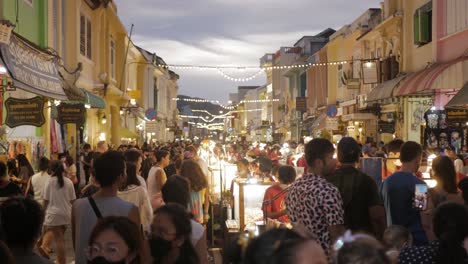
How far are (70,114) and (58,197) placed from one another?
8.11 meters

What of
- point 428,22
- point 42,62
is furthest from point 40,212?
point 428,22

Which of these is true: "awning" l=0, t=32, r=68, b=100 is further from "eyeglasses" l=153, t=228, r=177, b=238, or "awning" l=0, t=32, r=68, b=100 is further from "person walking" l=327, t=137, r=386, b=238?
"eyeglasses" l=153, t=228, r=177, b=238

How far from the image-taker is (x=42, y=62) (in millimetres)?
14867

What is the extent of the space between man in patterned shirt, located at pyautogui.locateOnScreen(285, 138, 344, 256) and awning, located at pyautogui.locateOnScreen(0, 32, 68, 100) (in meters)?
6.85

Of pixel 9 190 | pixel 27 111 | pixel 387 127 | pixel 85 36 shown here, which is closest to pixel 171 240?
pixel 9 190

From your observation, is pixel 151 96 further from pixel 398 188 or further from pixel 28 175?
pixel 398 188

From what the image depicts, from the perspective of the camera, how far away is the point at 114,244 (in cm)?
418

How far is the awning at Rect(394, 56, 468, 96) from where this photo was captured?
18.0m

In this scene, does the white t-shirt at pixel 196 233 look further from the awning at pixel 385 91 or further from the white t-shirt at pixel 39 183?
the awning at pixel 385 91

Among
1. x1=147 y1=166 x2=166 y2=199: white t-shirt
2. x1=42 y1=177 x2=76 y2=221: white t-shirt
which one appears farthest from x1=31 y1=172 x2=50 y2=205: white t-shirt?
x1=147 y1=166 x2=166 y2=199: white t-shirt

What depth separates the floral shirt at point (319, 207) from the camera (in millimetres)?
5547

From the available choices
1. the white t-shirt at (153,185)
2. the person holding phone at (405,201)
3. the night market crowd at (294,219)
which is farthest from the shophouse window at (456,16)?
the person holding phone at (405,201)

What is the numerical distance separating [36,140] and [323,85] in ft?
103

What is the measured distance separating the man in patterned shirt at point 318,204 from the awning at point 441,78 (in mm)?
12855
